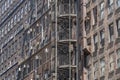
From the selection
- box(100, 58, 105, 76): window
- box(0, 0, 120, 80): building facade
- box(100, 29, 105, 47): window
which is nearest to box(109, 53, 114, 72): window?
box(0, 0, 120, 80): building facade

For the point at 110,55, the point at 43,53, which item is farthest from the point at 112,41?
the point at 43,53

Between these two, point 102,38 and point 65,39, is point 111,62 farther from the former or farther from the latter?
point 65,39

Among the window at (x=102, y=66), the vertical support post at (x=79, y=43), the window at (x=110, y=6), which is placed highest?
the window at (x=110, y=6)

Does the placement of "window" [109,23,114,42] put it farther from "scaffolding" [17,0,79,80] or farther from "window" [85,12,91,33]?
"scaffolding" [17,0,79,80]

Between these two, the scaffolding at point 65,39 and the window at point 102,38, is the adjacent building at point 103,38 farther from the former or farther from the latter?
the scaffolding at point 65,39

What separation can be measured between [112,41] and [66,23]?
1315 cm

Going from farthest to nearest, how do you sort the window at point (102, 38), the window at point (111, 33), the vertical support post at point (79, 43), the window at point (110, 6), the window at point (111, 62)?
the vertical support post at point (79, 43)
the window at point (102, 38)
the window at point (110, 6)
the window at point (111, 33)
the window at point (111, 62)

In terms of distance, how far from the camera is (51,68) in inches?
2928

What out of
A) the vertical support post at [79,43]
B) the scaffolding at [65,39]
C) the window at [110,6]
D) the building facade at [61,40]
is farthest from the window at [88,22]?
the window at [110,6]

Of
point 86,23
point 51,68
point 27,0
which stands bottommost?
point 51,68

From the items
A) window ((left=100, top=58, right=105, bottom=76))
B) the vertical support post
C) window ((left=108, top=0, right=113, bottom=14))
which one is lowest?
window ((left=100, top=58, right=105, bottom=76))

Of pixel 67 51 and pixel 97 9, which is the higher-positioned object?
pixel 97 9

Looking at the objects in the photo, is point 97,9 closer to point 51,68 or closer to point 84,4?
point 84,4

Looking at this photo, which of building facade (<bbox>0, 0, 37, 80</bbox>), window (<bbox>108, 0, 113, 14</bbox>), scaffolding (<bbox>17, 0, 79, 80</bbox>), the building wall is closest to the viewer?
window (<bbox>108, 0, 113, 14</bbox>)
